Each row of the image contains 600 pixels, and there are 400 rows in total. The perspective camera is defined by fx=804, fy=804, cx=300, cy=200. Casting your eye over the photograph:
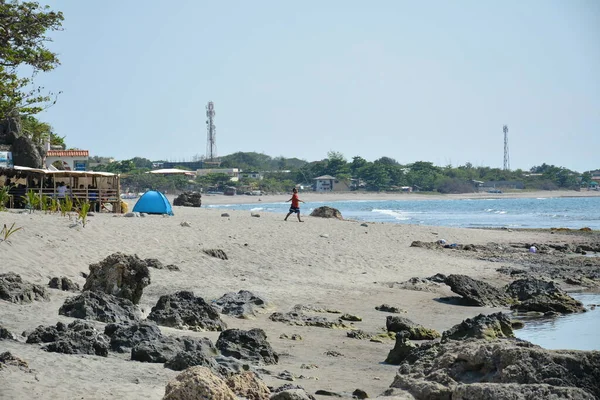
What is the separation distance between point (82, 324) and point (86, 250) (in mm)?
8085

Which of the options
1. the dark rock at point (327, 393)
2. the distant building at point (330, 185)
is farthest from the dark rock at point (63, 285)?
the distant building at point (330, 185)

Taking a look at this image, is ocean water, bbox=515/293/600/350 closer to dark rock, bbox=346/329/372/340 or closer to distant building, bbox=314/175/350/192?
dark rock, bbox=346/329/372/340

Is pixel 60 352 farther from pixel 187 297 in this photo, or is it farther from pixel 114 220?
pixel 114 220

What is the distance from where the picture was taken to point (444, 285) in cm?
1711

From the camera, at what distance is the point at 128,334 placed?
8.27m

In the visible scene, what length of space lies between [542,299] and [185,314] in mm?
6930

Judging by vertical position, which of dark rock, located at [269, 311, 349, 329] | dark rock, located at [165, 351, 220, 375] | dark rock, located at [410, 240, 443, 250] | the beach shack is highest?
the beach shack

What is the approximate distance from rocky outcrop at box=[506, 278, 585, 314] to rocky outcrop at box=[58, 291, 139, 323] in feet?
24.0

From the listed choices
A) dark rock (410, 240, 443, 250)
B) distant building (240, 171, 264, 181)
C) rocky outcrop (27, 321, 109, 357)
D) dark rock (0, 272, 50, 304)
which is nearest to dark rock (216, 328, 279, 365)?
rocky outcrop (27, 321, 109, 357)

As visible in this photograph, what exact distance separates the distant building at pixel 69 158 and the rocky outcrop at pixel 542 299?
33.4m

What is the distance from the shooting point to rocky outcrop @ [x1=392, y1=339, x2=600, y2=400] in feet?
18.1

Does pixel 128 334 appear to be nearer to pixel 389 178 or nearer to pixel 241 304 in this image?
pixel 241 304

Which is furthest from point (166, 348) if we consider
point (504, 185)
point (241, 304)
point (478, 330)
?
point (504, 185)

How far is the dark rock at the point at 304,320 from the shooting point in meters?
11.7
